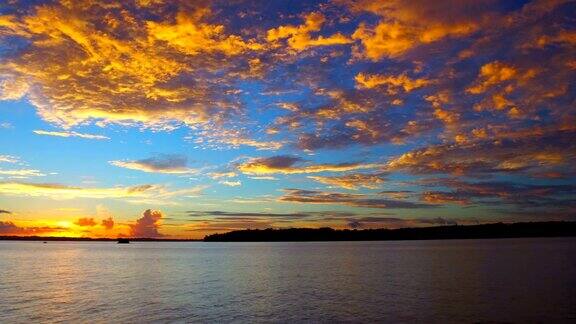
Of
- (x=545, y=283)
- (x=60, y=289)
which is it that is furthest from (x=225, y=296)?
(x=545, y=283)

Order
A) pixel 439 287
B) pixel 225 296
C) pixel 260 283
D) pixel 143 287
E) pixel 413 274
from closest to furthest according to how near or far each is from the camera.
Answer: pixel 225 296, pixel 439 287, pixel 143 287, pixel 260 283, pixel 413 274

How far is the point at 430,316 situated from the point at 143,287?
45179 millimetres

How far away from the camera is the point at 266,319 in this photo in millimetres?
44625

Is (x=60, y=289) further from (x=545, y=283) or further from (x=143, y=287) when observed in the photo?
(x=545, y=283)

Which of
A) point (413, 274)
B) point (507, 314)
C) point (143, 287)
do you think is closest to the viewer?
point (507, 314)

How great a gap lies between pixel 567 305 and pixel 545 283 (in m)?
21.3

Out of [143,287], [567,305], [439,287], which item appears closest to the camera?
[567,305]

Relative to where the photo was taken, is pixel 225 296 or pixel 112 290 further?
pixel 112 290

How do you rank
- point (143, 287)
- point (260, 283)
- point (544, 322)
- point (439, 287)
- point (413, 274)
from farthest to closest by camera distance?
point (413, 274) < point (260, 283) < point (143, 287) < point (439, 287) < point (544, 322)

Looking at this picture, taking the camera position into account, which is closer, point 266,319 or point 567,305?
point 266,319

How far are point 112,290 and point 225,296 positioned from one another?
63.7ft

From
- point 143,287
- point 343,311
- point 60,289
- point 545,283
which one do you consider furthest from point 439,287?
point 60,289

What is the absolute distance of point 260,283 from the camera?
77250 millimetres

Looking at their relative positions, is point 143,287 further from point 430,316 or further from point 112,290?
point 430,316
